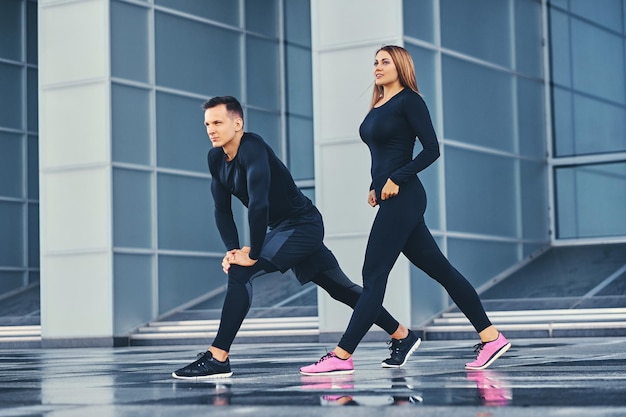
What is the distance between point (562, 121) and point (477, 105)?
8.36 ft

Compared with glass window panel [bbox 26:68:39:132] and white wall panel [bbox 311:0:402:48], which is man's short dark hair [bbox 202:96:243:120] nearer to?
white wall panel [bbox 311:0:402:48]

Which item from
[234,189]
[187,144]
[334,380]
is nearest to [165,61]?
[187,144]

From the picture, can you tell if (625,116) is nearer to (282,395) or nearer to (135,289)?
(135,289)

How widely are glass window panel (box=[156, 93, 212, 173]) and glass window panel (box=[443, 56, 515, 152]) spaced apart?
14.3 feet

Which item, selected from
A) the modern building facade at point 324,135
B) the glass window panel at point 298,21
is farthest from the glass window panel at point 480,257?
the glass window panel at point 298,21

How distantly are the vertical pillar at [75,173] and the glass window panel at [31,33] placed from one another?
18.9ft

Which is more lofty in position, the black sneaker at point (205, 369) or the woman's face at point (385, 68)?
the woman's face at point (385, 68)

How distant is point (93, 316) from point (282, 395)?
10.7 m

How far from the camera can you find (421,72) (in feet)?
44.8

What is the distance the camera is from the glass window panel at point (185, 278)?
16.3 meters

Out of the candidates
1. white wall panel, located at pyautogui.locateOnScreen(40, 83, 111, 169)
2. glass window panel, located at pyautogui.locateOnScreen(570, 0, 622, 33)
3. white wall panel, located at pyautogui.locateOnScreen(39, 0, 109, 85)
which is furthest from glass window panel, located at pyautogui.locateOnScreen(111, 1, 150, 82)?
glass window panel, located at pyautogui.locateOnScreen(570, 0, 622, 33)

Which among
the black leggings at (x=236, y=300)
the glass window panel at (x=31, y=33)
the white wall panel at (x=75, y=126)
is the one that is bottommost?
the black leggings at (x=236, y=300)

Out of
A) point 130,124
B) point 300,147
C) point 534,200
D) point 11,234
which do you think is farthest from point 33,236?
point 534,200

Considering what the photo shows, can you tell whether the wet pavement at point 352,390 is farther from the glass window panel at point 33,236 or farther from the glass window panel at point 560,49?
the glass window panel at point 33,236
